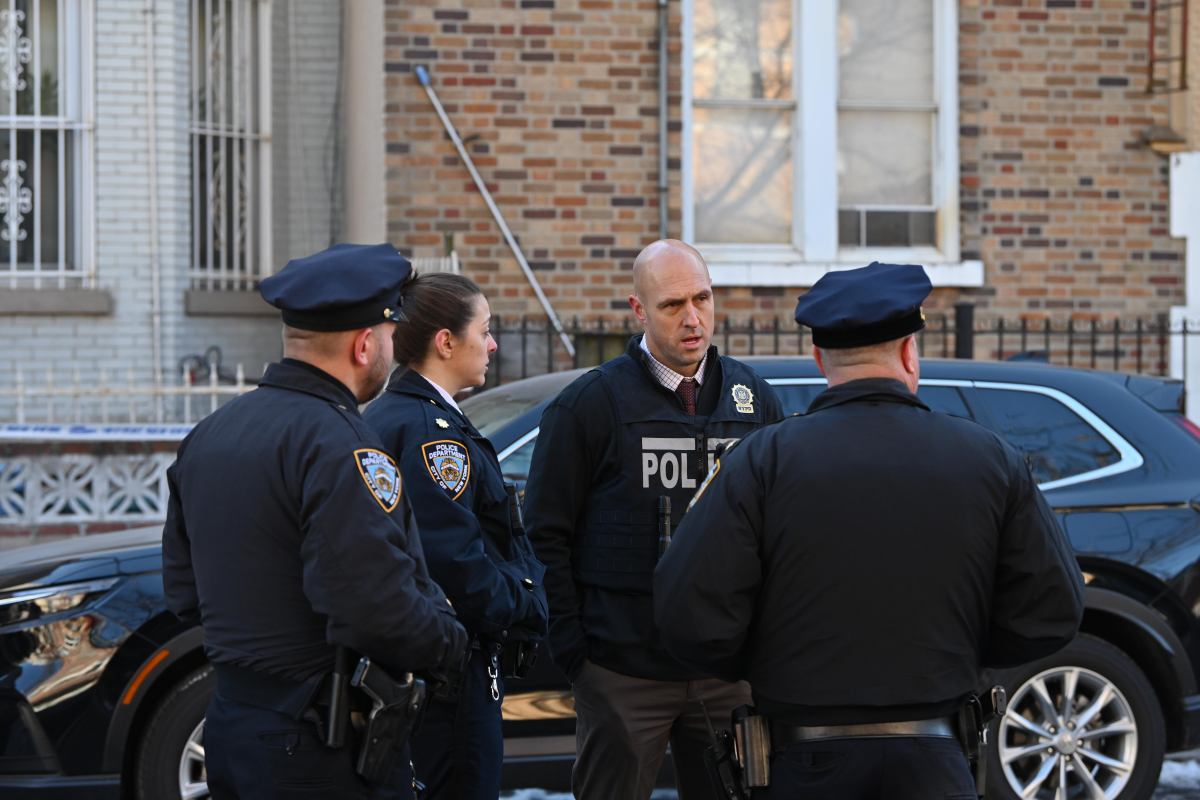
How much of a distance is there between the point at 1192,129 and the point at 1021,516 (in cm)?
863

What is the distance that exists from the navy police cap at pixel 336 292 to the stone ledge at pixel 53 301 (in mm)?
7475

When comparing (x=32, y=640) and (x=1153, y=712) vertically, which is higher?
(x=32, y=640)

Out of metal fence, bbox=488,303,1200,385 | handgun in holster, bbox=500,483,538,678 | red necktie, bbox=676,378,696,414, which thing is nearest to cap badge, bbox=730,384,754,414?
red necktie, bbox=676,378,696,414

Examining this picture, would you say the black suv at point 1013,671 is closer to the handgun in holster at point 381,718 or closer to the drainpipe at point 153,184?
the handgun in holster at point 381,718

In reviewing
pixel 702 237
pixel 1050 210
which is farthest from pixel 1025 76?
pixel 702 237

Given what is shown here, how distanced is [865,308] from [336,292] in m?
1.02

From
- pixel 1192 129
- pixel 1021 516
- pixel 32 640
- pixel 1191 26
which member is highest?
pixel 1191 26

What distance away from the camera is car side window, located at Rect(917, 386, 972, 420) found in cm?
571

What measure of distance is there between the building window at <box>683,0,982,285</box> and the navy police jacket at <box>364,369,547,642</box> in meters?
6.88

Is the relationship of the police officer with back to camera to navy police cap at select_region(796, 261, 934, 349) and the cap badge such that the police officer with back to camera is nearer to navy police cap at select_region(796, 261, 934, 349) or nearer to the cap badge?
the cap badge

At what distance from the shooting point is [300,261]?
318 cm

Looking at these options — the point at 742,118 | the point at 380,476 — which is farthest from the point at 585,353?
the point at 380,476

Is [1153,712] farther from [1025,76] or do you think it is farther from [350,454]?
[1025,76]

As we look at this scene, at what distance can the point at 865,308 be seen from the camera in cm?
306
